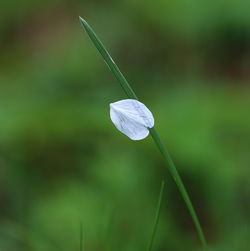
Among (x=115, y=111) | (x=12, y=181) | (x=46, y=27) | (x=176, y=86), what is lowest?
(x=12, y=181)

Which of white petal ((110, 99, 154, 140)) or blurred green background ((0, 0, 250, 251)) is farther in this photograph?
blurred green background ((0, 0, 250, 251))

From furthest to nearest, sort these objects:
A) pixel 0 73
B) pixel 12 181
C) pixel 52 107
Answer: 1. pixel 0 73
2. pixel 52 107
3. pixel 12 181

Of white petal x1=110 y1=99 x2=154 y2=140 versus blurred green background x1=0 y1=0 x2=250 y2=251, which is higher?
white petal x1=110 y1=99 x2=154 y2=140

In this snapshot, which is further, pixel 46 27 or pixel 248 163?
pixel 46 27

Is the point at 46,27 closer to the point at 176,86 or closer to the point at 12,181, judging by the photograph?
the point at 176,86

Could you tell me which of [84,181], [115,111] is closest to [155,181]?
[84,181]
